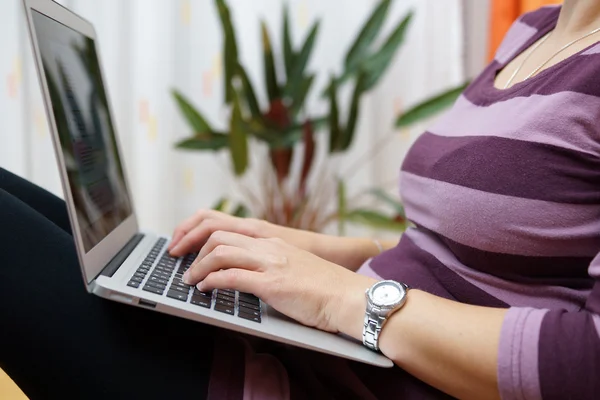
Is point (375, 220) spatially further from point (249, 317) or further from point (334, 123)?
point (249, 317)

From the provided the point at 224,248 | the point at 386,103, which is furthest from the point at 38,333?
the point at 386,103

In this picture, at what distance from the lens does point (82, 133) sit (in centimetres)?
73

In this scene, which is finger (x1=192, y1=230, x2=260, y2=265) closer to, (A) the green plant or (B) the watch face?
(B) the watch face

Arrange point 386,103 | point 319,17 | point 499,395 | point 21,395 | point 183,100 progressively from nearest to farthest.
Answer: point 499,395, point 21,395, point 183,100, point 319,17, point 386,103

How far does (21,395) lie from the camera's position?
72 centimetres

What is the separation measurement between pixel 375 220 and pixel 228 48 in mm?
669

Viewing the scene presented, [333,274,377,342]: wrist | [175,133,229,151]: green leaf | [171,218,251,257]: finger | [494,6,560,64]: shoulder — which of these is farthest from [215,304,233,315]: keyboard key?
[175,133,229,151]: green leaf

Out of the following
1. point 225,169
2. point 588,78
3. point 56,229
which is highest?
point 588,78

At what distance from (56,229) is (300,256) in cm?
26

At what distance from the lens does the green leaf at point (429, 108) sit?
1749mm

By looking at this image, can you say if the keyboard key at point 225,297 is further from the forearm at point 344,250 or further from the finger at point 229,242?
the forearm at point 344,250

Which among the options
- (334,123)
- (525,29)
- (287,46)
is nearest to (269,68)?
(287,46)

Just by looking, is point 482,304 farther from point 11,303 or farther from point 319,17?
point 319,17

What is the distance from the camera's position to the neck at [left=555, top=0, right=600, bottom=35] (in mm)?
759
